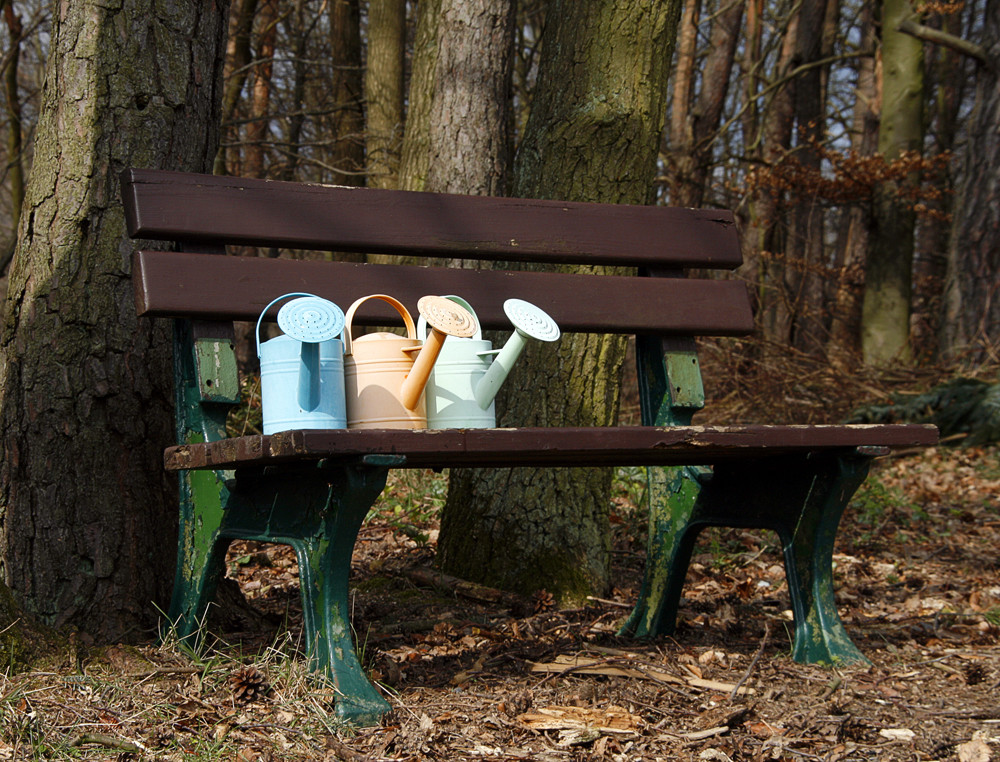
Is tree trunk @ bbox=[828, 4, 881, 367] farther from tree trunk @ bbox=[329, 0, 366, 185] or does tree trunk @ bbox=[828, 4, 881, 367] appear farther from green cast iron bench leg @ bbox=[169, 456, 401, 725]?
green cast iron bench leg @ bbox=[169, 456, 401, 725]

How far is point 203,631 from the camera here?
2.40 meters

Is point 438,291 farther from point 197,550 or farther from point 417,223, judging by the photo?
point 197,550

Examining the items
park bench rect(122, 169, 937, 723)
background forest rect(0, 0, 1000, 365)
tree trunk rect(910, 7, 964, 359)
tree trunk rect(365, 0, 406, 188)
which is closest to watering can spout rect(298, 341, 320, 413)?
park bench rect(122, 169, 937, 723)

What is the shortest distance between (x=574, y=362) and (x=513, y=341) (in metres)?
1.31

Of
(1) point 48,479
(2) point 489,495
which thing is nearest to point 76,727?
(1) point 48,479

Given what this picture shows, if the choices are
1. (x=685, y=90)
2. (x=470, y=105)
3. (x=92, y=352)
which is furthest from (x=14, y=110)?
(x=92, y=352)

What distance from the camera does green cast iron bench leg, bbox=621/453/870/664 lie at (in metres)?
2.63

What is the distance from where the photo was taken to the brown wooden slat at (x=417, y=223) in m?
2.40

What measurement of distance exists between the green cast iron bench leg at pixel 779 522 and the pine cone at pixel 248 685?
4.10 ft

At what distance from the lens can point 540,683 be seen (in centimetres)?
243

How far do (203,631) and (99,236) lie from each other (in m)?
1.05

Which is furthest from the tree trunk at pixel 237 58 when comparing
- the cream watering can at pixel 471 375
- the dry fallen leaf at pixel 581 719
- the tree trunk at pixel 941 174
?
the tree trunk at pixel 941 174

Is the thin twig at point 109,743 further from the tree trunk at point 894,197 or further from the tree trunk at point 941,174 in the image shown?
the tree trunk at point 941,174

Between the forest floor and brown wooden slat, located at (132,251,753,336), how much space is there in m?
0.83
